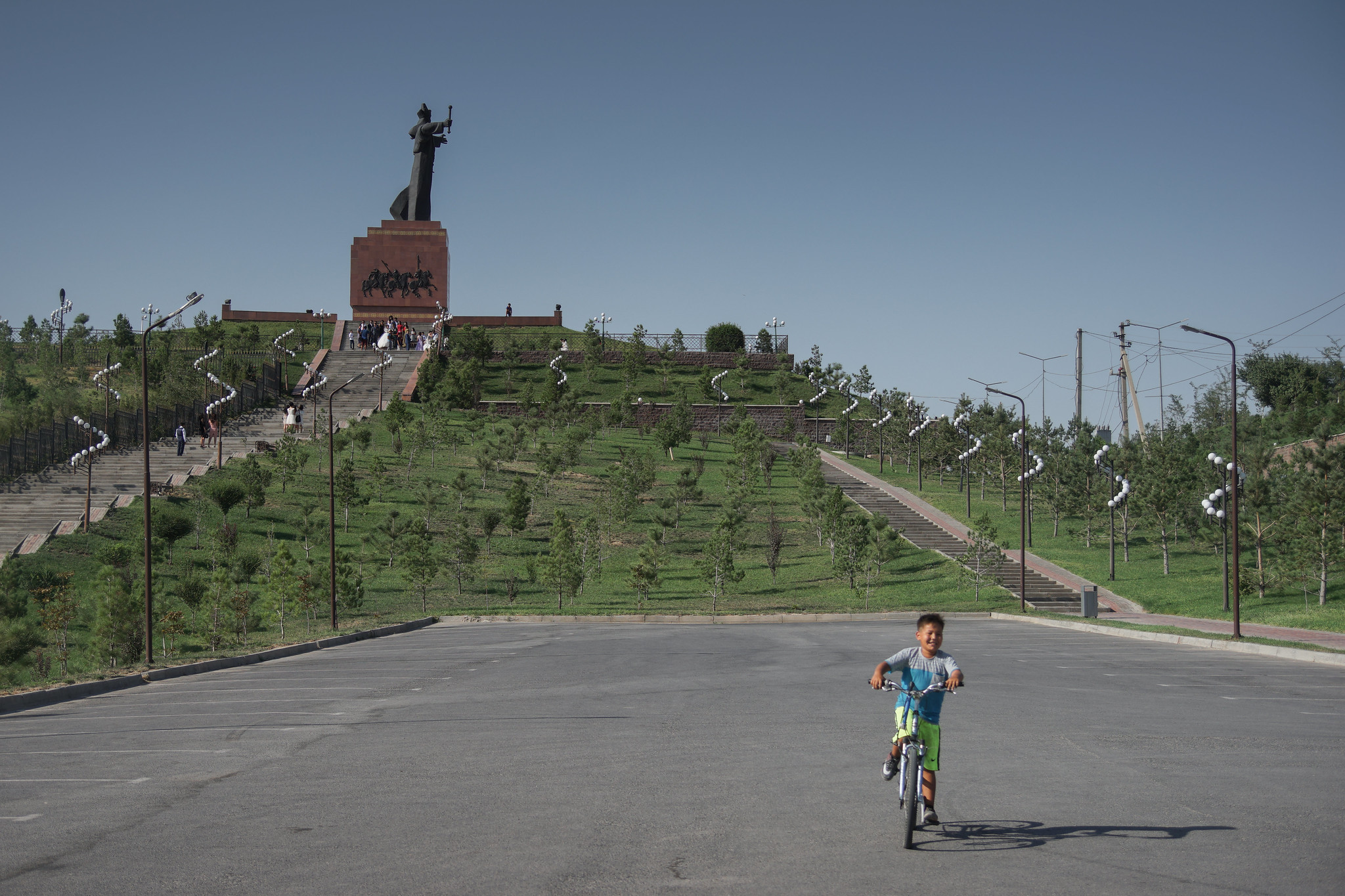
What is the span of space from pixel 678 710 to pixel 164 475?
3813 cm

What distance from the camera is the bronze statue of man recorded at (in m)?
79.4

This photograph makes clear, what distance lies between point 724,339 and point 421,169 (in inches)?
1070

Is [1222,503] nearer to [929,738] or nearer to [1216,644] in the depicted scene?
[1216,644]

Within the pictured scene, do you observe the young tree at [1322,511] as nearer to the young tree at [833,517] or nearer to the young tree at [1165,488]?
the young tree at [1165,488]

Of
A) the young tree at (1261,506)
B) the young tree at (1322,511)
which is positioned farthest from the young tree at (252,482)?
the young tree at (1322,511)

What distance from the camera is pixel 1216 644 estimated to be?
23.7 meters

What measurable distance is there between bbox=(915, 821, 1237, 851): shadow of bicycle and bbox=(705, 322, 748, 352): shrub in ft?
271

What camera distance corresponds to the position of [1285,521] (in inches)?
→ 1364

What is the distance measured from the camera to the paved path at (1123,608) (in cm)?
2503

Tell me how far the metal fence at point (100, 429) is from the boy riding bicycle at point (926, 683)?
41790 millimetres

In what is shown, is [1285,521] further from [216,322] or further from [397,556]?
[216,322]

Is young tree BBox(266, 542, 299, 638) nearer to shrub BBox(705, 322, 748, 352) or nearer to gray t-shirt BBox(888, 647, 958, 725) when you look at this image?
gray t-shirt BBox(888, 647, 958, 725)

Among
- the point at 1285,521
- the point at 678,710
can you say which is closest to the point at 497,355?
the point at 1285,521

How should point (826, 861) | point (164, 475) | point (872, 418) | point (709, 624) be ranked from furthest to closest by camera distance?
point (872, 418) < point (164, 475) < point (709, 624) < point (826, 861)
